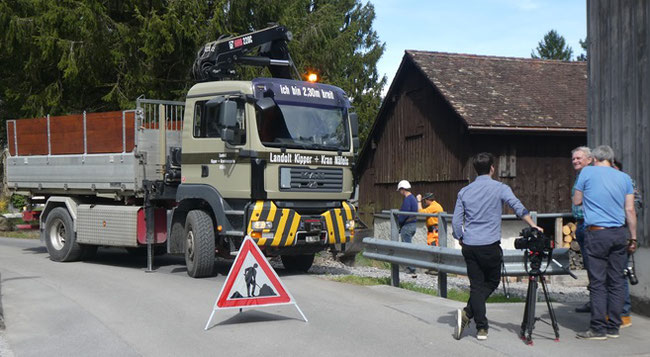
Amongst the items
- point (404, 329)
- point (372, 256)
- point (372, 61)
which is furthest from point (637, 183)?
point (372, 61)

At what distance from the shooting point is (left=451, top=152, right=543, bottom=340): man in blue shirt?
23.9 ft

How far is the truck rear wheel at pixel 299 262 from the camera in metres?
13.8

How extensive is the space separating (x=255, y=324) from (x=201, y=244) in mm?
4016

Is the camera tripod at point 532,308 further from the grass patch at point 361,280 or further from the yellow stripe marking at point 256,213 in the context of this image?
the yellow stripe marking at point 256,213

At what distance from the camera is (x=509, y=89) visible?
2531 cm

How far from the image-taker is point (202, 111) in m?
12.6

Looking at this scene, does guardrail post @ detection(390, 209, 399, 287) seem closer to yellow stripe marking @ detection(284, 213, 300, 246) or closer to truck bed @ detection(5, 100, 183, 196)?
yellow stripe marking @ detection(284, 213, 300, 246)

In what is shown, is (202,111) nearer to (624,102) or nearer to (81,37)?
(624,102)

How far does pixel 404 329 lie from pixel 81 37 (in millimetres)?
17052

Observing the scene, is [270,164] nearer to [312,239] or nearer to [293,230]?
[293,230]

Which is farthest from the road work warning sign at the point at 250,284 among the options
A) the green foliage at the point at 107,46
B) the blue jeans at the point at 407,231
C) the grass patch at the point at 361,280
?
the green foliage at the point at 107,46

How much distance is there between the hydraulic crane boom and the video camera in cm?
788

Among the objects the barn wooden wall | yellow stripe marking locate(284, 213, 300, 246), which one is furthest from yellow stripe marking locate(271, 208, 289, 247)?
the barn wooden wall

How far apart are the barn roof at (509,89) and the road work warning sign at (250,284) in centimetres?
1485
